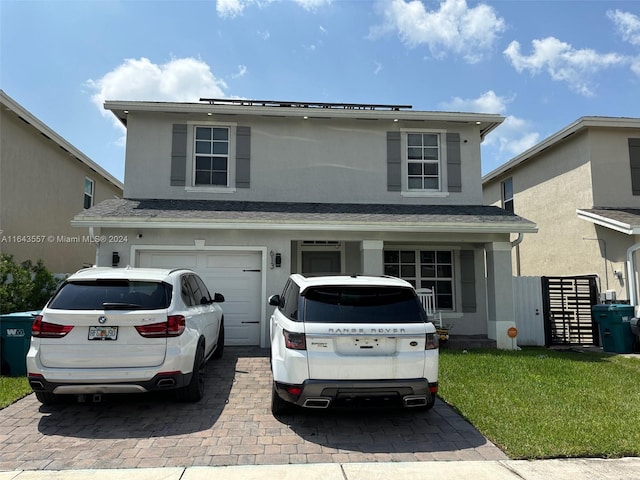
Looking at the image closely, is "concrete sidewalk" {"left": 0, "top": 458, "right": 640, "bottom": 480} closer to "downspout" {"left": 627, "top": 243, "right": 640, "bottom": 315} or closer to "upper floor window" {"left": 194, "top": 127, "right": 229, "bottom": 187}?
"upper floor window" {"left": 194, "top": 127, "right": 229, "bottom": 187}

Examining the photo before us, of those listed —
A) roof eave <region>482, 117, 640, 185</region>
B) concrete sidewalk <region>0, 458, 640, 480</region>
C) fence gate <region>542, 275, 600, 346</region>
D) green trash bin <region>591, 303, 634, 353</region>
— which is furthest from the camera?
roof eave <region>482, 117, 640, 185</region>

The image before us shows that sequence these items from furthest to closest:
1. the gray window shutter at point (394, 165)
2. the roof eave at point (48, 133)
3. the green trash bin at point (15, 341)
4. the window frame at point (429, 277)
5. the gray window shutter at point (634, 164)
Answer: the gray window shutter at point (634, 164), the window frame at point (429, 277), the gray window shutter at point (394, 165), the roof eave at point (48, 133), the green trash bin at point (15, 341)

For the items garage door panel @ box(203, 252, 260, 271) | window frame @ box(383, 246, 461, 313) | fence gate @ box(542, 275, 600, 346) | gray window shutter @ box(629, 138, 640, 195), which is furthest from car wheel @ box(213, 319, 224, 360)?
gray window shutter @ box(629, 138, 640, 195)

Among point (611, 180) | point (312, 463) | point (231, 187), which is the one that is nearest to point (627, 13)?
point (611, 180)

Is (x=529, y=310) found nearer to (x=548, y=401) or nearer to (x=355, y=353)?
(x=548, y=401)

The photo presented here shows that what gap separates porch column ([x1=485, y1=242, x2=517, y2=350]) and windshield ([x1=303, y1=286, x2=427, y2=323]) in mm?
5922

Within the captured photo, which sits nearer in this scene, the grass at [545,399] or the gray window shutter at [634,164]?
the grass at [545,399]

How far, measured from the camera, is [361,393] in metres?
4.42

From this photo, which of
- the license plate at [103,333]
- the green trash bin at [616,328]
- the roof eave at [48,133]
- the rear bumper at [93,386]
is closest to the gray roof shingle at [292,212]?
the green trash bin at [616,328]

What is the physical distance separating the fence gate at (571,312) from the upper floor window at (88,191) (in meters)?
15.8

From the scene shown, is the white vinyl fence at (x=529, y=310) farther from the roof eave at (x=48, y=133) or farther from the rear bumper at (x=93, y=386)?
the roof eave at (x=48, y=133)

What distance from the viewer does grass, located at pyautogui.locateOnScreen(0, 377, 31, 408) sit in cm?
564

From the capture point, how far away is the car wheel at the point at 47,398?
16.8 ft

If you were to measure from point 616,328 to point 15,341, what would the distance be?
12580 mm
